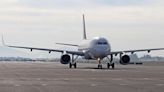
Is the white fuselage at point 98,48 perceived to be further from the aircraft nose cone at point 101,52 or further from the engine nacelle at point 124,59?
the engine nacelle at point 124,59

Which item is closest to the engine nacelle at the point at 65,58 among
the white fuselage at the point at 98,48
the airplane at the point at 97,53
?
the airplane at the point at 97,53

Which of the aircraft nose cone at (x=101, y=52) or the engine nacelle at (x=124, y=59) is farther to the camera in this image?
the engine nacelle at (x=124, y=59)

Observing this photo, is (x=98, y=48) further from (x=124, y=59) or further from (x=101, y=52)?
(x=124, y=59)

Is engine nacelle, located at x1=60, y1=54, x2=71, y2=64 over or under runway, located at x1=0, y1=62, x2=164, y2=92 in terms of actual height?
over

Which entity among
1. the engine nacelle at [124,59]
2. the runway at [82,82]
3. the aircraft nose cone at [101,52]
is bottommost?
the runway at [82,82]

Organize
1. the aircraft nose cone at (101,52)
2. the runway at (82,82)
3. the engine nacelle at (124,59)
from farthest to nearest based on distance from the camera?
the engine nacelle at (124,59) < the aircraft nose cone at (101,52) < the runway at (82,82)

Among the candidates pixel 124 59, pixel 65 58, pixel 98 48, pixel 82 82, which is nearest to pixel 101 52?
pixel 98 48

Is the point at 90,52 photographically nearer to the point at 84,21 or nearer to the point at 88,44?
the point at 88,44

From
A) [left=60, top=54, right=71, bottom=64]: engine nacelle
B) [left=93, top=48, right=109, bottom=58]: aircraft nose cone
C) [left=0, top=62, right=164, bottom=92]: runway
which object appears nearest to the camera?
[left=0, top=62, right=164, bottom=92]: runway

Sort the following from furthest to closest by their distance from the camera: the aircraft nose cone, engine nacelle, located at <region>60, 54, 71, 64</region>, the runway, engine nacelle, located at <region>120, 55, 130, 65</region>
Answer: engine nacelle, located at <region>120, 55, 130, 65</region> → engine nacelle, located at <region>60, 54, 71, 64</region> → the aircraft nose cone → the runway

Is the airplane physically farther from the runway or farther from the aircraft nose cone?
the runway

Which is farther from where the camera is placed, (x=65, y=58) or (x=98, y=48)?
(x=65, y=58)

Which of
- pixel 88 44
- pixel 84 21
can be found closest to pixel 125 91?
pixel 88 44

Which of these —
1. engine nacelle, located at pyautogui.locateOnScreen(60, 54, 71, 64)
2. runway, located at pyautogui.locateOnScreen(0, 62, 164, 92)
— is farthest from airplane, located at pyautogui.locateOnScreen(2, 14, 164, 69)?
runway, located at pyautogui.locateOnScreen(0, 62, 164, 92)
